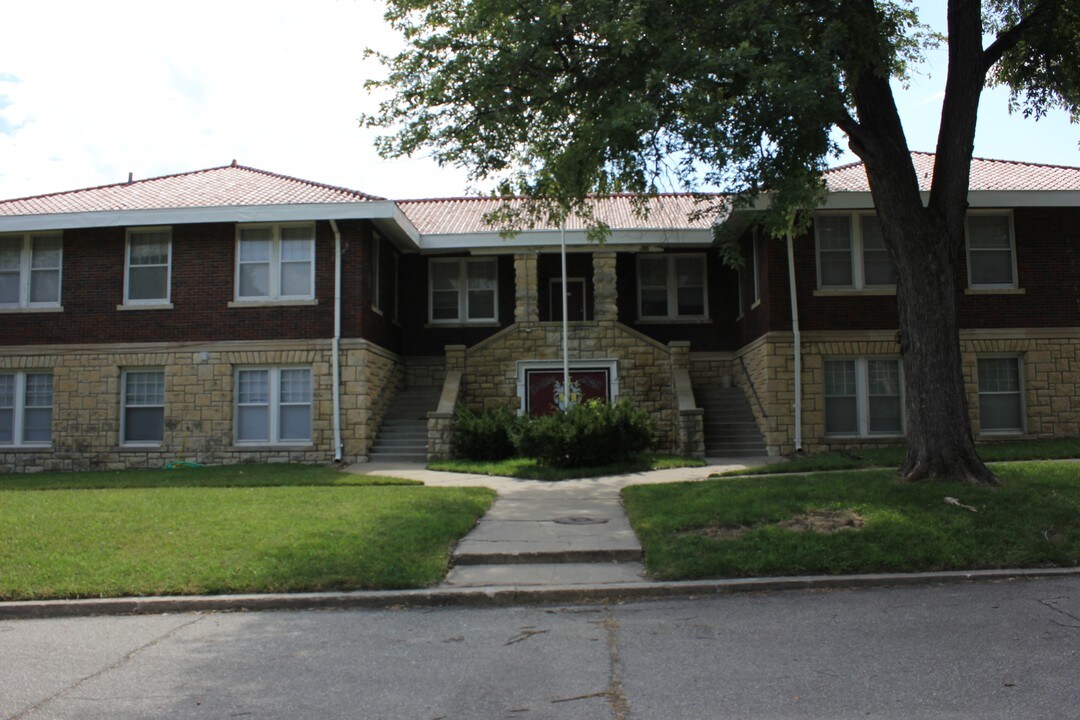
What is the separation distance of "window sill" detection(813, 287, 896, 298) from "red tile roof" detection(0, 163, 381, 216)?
937 centimetres

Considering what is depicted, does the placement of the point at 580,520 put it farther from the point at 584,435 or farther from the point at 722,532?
the point at 584,435

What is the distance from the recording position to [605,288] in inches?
795

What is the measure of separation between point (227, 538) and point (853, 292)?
1315 cm

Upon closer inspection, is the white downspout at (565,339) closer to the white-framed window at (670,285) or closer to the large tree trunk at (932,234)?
the white-framed window at (670,285)

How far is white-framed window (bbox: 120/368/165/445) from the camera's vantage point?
59.2 ft

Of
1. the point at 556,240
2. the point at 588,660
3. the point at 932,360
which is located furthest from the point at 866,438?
the point at 588,660

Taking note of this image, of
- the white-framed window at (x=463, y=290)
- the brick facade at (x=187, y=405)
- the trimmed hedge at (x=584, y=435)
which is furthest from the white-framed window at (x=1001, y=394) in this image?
the brick facade at (x=187, y=405)

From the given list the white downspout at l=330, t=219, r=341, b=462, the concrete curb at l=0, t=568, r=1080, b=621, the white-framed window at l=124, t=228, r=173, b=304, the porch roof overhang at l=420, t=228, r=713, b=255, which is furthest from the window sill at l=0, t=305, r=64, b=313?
the concrete curb at l=0, t=568, r=1080, b=621

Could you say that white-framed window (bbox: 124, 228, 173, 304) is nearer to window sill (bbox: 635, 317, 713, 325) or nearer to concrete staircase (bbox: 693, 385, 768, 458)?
window sill (bbox: 635, 317, 713, 325)

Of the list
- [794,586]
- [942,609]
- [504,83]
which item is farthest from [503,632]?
[504,83]

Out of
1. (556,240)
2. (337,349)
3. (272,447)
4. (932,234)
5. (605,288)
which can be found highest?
(556,240)

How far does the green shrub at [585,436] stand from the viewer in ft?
50.4

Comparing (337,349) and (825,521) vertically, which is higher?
(337,349)

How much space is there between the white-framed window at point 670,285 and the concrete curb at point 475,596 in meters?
14.8
